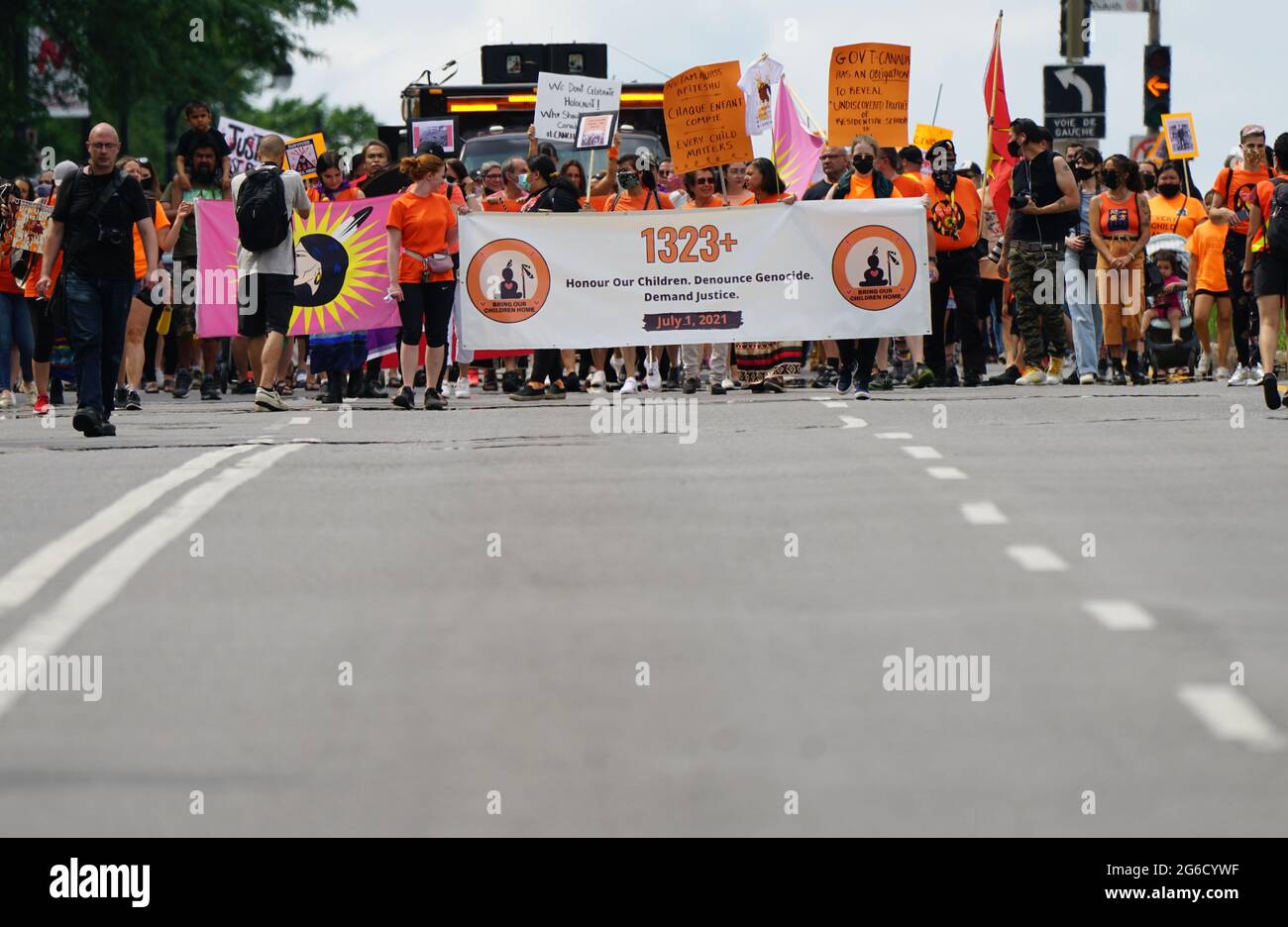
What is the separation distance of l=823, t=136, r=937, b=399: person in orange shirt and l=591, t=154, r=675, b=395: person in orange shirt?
151 centimetres

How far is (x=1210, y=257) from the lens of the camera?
22.7 m

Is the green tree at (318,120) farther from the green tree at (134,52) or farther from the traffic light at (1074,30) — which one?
the traffic light at (1074,30)

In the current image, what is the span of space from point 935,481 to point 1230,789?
6310mm

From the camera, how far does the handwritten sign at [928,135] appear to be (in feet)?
96.8

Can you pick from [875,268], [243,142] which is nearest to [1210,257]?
[875,268]

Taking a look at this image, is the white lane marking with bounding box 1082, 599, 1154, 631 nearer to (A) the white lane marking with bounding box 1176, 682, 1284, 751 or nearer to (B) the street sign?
(A) the white lane marking with bounding box 1176, 682, 1284, 751

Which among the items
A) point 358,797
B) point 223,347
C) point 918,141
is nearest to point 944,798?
point 358,797

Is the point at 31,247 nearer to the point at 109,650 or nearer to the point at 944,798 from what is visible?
the point at 109,650

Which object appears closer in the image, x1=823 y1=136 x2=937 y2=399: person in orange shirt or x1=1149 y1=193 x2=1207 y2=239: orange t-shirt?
x1=823 y1=136 x2=937 y2=399: person in orange shirt

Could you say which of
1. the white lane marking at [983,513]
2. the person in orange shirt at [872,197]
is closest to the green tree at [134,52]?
the person in orange shirt at [872,197]

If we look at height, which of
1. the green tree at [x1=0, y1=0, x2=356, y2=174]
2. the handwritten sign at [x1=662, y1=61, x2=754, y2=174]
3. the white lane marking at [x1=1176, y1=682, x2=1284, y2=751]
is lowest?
the white lane marking at [x1=1176, y1=682, x2=1284, y2=751]

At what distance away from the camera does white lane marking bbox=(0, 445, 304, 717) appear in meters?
7.83

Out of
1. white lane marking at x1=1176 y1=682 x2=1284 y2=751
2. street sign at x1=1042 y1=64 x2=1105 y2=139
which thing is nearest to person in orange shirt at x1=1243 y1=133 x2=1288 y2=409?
street sign at x1=1042 y1=64 x2=1105 y2=139

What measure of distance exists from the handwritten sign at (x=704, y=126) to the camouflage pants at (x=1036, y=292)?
115 inches
